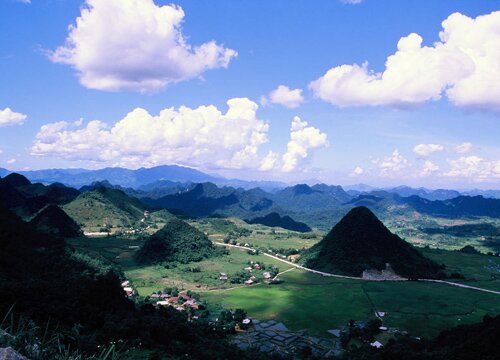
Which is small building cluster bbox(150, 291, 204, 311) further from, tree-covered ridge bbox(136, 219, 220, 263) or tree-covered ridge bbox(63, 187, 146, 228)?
tree-covered ridge bbox(63, 187, 146, 228)

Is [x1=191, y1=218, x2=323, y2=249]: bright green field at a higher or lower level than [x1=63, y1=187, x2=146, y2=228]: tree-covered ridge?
lower

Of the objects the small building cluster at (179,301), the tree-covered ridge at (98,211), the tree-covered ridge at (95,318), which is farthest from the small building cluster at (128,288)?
the tree-covered ridge at (98,211)

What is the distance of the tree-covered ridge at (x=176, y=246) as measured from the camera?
387ft

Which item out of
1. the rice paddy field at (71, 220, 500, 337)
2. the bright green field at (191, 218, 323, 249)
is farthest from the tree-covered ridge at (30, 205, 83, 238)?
the bright green field at (191, 218, 323, 249)

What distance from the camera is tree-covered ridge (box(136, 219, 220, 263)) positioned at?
387 feet

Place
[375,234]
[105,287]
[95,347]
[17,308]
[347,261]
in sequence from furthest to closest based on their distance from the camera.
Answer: [375,234] < [347,261] < [105,287] < [17,308] < [95,347]

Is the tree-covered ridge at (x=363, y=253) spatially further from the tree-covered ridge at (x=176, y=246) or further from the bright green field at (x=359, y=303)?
the tree-covered ridge at (x=176, y=246)

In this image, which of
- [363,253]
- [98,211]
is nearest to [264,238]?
[363,253]

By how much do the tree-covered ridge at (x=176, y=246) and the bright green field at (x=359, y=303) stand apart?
3872 centimetres

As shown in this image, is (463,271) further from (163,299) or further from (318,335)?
(163,299)

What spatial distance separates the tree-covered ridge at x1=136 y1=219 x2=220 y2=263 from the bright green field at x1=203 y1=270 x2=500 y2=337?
38723 millimetres

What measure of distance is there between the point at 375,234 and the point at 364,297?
3738cm

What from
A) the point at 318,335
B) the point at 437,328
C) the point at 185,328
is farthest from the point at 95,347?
the point at 437,328

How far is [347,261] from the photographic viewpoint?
108 meters
